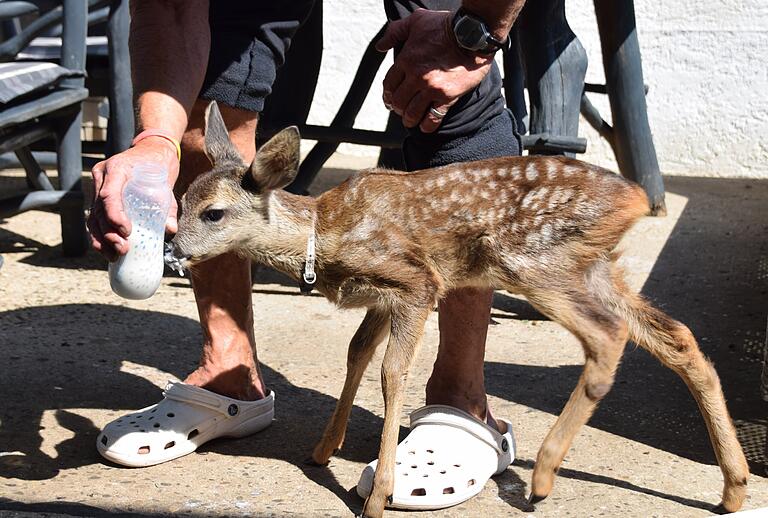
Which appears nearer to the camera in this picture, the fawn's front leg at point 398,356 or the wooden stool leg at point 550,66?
the fawn's front leg at point 398,356

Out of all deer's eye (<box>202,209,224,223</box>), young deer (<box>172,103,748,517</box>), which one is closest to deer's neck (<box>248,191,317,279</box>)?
young deer (<box>172,103,748,517</box>)

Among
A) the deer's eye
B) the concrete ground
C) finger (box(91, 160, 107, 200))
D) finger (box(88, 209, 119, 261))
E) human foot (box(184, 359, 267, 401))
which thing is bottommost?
the concrete ground

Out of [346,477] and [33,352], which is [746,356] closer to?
[346,477]

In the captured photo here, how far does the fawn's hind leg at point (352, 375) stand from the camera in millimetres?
3430

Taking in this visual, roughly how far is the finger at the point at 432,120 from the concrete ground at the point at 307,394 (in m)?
1.07

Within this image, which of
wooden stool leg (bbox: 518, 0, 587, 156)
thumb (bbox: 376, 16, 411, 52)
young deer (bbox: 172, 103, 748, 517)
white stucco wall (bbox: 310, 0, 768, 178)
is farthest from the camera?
white stucco wall (bbox: 310, 0, 768, 178)

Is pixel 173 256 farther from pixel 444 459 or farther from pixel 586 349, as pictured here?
pixel 586 349

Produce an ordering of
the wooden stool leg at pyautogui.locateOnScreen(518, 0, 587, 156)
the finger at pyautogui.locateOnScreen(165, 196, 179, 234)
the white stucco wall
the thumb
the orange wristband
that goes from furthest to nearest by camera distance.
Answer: the white stucco wall, the wooden stool leg at pyautogui.locateOnScreen(518, 0, 587, 156), the thumb, the orange wristband, the finger at pyautogui.locateOnScreen(165, 196, 179, 234)

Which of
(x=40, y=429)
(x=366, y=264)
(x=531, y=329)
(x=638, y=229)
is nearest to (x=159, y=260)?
(x=366, y=264)

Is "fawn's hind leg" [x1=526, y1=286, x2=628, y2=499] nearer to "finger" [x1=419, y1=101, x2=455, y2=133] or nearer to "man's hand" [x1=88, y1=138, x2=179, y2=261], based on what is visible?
"finger" [x1=419, y1=101, x2=455, y2=133]

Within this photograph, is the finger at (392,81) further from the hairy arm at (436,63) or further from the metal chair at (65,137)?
the metal chair at (65,137)

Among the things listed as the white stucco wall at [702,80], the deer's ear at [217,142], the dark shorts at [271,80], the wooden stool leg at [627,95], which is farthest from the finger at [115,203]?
the white stucco wall at [702,80]

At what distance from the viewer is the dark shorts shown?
346 centimetres

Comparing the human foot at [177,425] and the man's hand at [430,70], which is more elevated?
the man's hand at [430,70]
